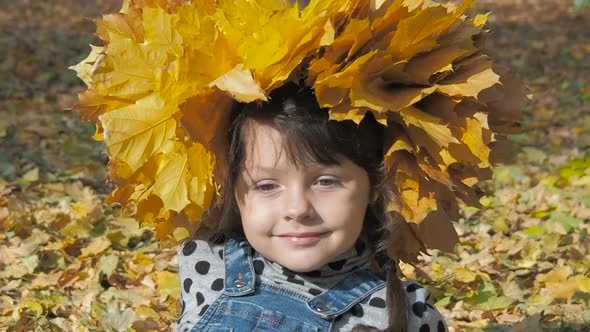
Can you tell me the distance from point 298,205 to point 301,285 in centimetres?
25

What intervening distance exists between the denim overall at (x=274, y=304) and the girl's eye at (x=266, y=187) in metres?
0.23

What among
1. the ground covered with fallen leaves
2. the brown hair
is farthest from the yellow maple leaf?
the ground covered with fallen leaves

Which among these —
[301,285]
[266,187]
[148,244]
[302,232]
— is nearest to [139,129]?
[266,187]

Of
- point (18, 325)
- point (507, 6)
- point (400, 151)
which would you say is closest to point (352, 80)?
point (400, 151)

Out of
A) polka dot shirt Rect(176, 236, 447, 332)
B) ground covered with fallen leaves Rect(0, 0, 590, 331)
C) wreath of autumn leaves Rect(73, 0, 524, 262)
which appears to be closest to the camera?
wreath of autumn leaves Rect(73, 0, 524, 262)

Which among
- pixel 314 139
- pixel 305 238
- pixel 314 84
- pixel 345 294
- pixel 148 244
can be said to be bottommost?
pixel 148 244

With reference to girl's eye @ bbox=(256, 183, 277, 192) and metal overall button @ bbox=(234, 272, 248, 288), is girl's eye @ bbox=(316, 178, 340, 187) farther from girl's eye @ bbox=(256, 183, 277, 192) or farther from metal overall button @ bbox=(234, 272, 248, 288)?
metal overall button @ bbox=(234, 272, 248, 288)

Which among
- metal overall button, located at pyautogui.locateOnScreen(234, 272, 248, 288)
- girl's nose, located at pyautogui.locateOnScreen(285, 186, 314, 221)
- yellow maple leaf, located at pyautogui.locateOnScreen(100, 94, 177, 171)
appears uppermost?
yellow maple leaf, located at pyautogui.locateOnScreen(100, 94, 177, 171)

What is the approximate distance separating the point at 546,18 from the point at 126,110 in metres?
9.64

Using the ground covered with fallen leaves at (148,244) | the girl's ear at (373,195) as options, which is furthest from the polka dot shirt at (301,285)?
the ground covered with fallen leaves at (148,244)

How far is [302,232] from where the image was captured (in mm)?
2039

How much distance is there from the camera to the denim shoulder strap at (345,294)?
6.91ft

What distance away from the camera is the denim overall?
2.08 metres

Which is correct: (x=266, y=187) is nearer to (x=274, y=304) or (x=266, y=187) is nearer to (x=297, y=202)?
(x=297, y=202)
